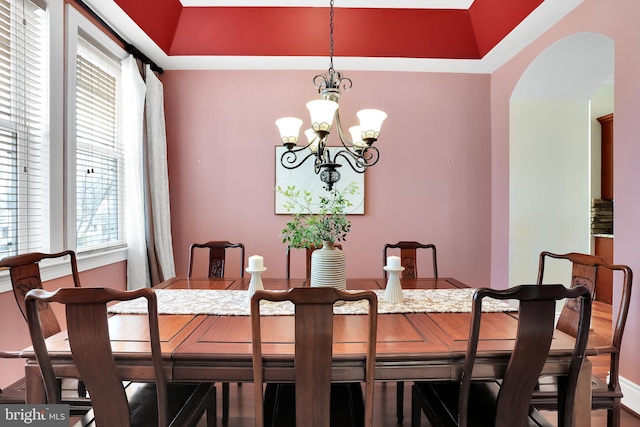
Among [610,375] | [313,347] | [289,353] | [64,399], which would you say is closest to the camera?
[313,347]

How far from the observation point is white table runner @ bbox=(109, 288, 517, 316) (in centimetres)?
169

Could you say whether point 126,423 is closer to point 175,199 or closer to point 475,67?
point 175,199

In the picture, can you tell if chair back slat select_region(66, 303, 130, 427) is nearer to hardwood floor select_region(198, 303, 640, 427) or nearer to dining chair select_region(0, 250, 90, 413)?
dining chair select_region(0, 250, 90, 413)

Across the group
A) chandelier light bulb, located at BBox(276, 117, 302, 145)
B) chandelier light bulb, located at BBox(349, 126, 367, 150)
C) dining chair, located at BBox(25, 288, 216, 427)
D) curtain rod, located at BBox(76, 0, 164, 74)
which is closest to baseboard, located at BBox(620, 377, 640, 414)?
chandelier light bulb, located at BBox(349, 126, 367, 150)

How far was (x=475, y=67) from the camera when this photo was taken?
3627mm

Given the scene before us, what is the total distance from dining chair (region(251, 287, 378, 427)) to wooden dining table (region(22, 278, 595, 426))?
7 centimetres

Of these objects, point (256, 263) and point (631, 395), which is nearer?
point (256, 263)

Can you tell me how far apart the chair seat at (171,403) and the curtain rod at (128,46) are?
2.51m

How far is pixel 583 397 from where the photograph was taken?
4.33 ft

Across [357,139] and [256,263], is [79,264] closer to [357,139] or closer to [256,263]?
[256,263]

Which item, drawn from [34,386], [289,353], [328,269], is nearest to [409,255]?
[328,269]

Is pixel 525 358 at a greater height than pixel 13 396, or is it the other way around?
pixel 525 358

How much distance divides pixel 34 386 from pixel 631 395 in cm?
299

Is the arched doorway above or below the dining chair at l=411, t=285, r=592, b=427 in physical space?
above
